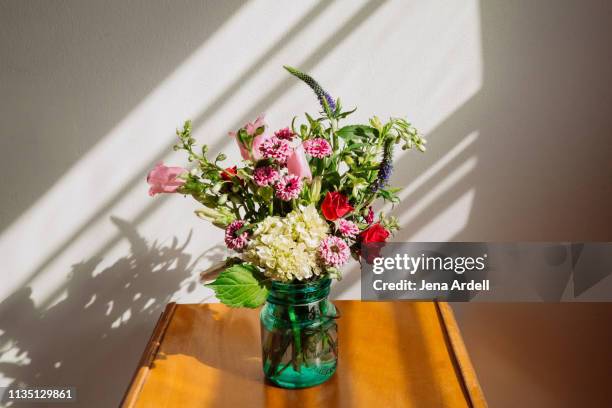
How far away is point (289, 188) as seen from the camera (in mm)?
1015

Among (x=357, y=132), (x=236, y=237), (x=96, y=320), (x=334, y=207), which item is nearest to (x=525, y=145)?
(x=357, y=132)

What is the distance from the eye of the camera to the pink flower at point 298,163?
103 centimetres

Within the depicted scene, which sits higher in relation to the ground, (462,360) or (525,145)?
(525,145)

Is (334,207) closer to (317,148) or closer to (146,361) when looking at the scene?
(317,148)

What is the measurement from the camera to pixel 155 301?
5.15 ft

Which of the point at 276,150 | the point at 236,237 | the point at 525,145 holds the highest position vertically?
the point at 525,145

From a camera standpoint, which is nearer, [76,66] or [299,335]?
[299,335]

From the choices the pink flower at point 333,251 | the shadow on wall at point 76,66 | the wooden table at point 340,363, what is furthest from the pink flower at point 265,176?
the shadow on wall at point 76,66

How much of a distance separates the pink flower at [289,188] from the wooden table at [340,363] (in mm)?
380

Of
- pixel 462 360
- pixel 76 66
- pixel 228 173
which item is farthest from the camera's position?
pixel 76 66

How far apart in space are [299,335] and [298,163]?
314 millimetres

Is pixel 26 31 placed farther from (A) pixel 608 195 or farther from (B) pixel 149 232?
(A) pixel 608 195

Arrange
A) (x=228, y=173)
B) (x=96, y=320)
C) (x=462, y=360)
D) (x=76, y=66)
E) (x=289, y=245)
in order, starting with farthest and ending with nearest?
1. (x=96, y=320)
2. (x=76, y=66)
3. (x=462, y=360)
4. (x=228, y=173)
5. (x=289, y=245)

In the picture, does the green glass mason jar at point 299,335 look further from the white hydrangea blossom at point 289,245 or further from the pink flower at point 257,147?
the pink flower at point 257,147
